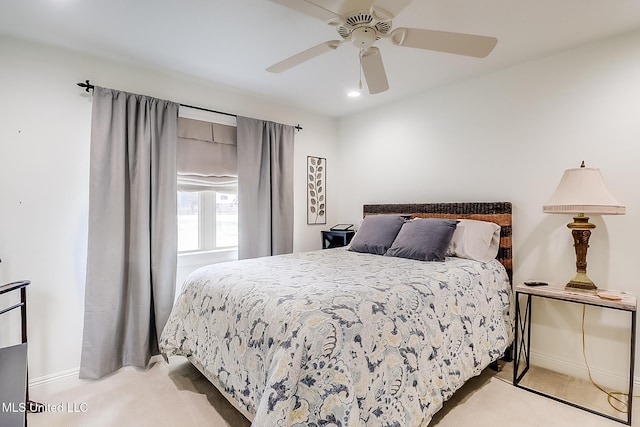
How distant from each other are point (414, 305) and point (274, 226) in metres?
2.08

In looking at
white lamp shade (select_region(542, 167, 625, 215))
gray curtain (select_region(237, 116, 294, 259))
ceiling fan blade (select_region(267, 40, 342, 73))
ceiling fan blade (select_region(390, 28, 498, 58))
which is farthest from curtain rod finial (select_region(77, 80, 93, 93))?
white lamp shade (select_region(542, 167, 625, 215))

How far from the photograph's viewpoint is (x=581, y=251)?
221 cm

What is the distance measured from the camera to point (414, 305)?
1.70 metres

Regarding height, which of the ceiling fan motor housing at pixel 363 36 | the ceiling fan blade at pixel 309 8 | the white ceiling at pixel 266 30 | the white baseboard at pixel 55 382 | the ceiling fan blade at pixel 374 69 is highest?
the white ceiling at pixel 266 30

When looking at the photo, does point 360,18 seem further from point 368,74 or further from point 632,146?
point 632,146

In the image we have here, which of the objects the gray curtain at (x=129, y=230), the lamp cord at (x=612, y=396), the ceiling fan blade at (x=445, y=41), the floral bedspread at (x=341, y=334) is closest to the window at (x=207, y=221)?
the gray curtain at (x=129, y=230)

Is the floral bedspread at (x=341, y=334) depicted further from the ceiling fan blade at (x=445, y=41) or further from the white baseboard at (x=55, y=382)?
the ceiling fan blade at (x=445, y=41)

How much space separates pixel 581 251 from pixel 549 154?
2.68 feet

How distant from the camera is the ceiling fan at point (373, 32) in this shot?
1.42 meters

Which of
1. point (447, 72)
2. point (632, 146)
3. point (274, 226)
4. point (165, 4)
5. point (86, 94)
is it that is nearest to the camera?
point (165, 4)

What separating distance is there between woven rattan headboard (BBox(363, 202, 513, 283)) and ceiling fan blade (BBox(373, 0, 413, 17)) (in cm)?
→ 196

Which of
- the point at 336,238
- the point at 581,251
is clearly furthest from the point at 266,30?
the point at 581,251

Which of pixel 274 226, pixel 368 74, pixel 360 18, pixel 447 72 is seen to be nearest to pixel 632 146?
pixel 447 72

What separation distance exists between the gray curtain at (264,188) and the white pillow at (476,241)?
178 centimetres
